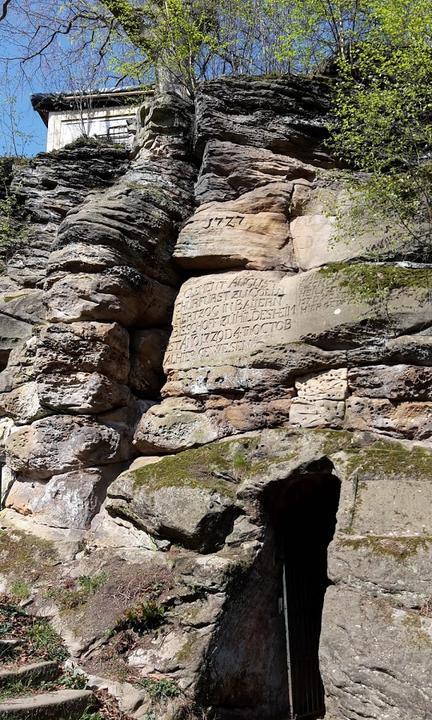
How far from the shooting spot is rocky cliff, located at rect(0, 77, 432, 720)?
603 cm

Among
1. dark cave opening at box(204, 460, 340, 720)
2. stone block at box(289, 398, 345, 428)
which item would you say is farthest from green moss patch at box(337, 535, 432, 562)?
stone block at box(289, 398, 345, 428)

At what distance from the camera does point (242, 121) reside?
10.5 meters

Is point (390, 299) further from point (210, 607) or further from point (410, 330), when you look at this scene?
point (210, 607)

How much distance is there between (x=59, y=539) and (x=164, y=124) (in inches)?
277

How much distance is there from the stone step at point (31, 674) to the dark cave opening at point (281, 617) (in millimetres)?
1438

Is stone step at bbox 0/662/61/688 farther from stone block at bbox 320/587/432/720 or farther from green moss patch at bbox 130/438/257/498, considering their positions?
stone block at bbox 320/587/432/720

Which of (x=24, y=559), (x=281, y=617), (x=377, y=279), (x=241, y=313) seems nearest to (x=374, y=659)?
(x=281, y=617)

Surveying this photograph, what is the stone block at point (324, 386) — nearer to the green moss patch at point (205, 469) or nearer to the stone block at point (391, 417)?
the stone block at point (391, 417)

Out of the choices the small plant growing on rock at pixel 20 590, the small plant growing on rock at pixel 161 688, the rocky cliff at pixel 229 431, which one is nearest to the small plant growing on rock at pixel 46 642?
the rocky cliff at pixel 229 431

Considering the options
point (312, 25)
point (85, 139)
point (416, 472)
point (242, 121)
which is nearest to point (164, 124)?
point (242, 121)

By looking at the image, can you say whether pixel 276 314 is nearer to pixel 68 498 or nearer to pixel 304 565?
pixel 304 565

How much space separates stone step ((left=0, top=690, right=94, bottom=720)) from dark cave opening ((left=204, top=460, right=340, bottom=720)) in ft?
4.19

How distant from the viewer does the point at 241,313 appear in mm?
8852

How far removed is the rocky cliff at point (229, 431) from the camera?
6.03m
